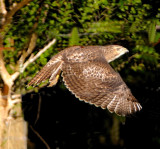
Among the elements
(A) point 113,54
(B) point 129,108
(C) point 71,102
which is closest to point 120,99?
(B) point 129,108

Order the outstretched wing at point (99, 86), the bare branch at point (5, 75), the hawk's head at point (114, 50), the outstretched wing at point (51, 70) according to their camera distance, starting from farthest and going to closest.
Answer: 1. the hawk's head at point (114, 50)
2. the bare branch at point (5, 75)
3. the outstretched wing at point (51, 70)
4. the outstretched wing at point (99, 86)

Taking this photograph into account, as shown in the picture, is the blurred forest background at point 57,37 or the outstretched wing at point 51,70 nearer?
the outstretched wing at point 51,70

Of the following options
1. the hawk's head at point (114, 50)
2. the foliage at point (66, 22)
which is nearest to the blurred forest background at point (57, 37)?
the foliage at point (66, 22)

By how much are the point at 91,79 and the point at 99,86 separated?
123 mm

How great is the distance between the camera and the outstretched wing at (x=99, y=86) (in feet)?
9.21

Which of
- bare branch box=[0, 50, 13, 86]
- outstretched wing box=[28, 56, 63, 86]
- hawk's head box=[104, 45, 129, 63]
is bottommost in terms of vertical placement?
bare branch box=[0, 50, 13, 86]

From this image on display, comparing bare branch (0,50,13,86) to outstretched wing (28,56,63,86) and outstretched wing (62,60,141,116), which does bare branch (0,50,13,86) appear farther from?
outstretched wing (62,60,141,116)

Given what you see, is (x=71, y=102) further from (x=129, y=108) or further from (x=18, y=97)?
(x=129, y=108)

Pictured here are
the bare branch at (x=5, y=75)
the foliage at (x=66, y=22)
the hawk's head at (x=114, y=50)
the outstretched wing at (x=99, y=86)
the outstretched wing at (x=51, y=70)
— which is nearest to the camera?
the outstretched wing at (x=99, y=86)

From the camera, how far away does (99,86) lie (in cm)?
296

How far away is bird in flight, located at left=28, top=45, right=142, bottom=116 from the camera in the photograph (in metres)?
2.82

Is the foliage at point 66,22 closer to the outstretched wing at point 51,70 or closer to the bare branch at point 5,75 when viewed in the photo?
the bare branch at point 5,75

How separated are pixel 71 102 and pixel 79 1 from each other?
2.64 metres

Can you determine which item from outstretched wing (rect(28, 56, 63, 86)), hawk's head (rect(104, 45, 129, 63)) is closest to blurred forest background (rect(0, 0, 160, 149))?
hawk's head (rect(104, 45, 129, 63))
